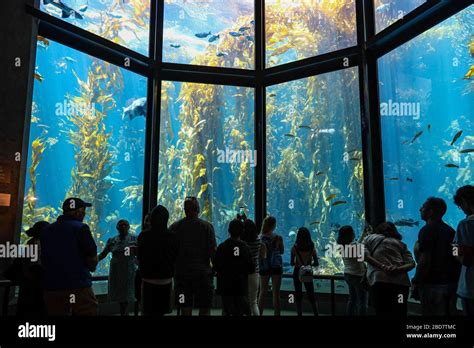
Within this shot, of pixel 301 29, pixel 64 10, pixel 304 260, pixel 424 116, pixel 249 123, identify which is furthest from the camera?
pixel 301 29

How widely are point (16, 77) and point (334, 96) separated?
4848 mm

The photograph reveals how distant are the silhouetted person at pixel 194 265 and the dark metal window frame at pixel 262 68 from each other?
2.88 m

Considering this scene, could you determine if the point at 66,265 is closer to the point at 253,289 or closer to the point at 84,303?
the point at 84,303

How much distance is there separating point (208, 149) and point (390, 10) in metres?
3.68

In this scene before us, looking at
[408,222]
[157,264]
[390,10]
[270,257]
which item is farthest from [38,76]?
[408,222]

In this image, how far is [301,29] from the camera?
23.7ft

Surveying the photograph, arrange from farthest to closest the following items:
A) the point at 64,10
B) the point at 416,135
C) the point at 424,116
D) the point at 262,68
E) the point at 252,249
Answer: the point at 262,68 → the point at 424,116 → the point at 416,135 → the point at 64,10 → the point at 252,249

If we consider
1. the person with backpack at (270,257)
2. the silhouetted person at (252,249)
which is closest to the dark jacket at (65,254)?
the silhouetted person at (252,249)

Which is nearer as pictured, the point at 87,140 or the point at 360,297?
the point at 360,297

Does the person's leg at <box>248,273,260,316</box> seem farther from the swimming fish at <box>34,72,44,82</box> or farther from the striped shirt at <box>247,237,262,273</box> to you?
the swimming fish at <box>34,72,44,82</box>

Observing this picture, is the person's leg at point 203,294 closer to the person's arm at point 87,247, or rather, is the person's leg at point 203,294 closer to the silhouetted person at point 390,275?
the person's arm at point 87,247

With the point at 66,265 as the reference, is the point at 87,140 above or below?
above

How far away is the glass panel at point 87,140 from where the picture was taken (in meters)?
5.69

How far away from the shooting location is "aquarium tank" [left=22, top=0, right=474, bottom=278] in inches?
235
